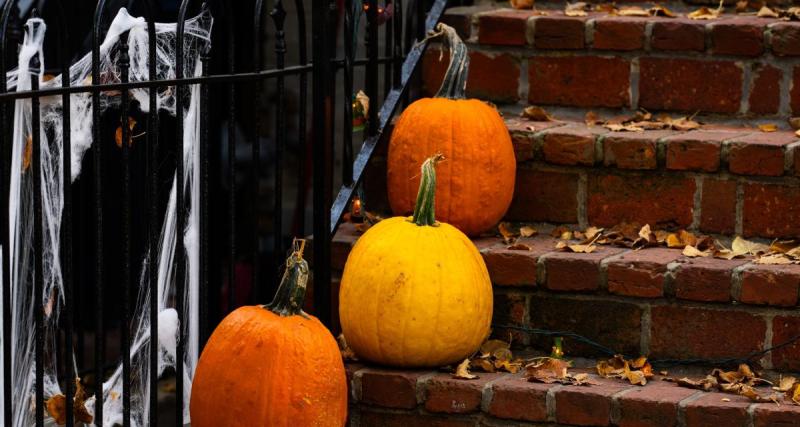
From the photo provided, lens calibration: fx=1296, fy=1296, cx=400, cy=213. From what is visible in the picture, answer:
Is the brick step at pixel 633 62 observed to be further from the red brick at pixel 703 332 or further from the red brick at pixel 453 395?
the red brick at pixel 453 395

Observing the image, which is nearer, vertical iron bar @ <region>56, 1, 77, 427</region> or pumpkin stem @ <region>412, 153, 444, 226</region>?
vertical iron bar @ <region>56, 1, 77, 427</region>

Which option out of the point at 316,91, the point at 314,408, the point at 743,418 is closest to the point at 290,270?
the point at 314,408

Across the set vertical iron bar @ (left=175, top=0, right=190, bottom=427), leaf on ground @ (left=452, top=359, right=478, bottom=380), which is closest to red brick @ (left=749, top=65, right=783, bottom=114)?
leaf on ground @ (left=452, top=359, right=478, bottom=380)

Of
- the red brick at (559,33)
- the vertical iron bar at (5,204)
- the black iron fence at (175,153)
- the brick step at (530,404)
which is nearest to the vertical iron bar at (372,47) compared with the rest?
the black iron fence at (175,153)

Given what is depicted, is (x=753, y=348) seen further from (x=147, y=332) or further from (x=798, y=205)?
(x=147, y=332)

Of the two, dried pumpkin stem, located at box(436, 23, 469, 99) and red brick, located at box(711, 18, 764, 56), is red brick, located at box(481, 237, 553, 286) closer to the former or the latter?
dried pumpkin stem, located at box(436, 23, 469, 99)

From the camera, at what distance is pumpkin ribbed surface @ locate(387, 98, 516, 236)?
12.7 ft

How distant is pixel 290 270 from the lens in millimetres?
3287

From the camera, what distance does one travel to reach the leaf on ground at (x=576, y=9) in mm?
4611

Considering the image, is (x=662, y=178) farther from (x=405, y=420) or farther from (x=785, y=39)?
(x=405, y=420)

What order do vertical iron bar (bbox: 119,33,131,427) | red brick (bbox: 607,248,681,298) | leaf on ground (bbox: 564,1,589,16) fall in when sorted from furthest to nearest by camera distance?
1. leaf on ground (bbox: 564,1,589,16)
2. red brick (bbox: 607,248,681,298)
3. vertical iron bar (bbox: 119,33,131,427)

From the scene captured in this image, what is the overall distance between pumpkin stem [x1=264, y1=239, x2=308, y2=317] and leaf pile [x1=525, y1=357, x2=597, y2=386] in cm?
67

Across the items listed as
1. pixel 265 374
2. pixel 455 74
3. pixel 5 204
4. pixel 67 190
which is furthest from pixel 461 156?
pixel 5 204

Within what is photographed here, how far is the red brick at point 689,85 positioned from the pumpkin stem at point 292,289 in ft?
5.23
